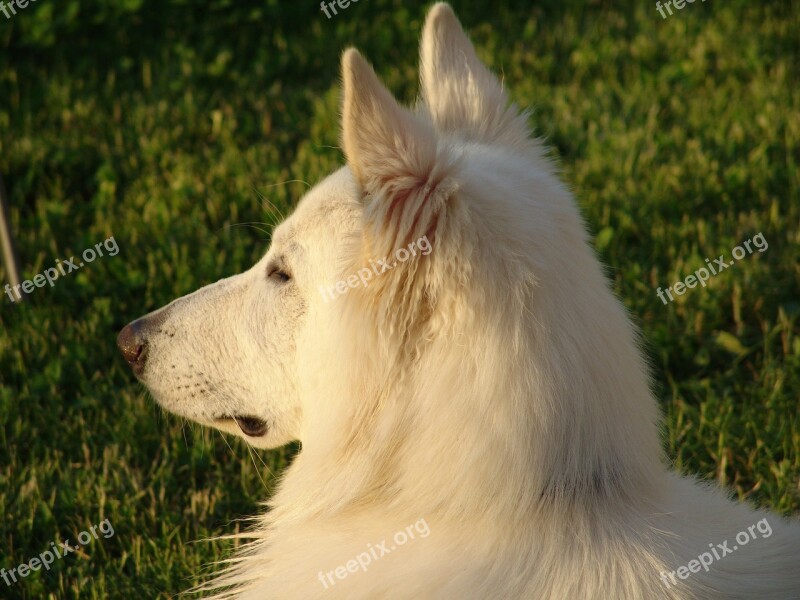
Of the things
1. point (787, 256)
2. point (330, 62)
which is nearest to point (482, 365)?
point (787, 256)

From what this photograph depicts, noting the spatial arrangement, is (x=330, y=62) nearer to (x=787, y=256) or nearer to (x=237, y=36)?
(x=237, y=36)

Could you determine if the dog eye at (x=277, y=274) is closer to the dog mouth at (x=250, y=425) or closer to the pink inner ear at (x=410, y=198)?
the dog mouth at (x=250, y=425)

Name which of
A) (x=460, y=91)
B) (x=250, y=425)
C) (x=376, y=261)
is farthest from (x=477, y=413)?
(x=460, y=91)

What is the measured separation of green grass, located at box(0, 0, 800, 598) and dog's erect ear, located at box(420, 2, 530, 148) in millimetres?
1614

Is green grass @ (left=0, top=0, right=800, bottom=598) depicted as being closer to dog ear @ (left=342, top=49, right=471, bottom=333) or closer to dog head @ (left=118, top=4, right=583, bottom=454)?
dog head @ (left=118, top=4, right=583, bottom=454)

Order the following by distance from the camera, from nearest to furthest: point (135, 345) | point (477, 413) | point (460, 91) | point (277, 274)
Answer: point (477, 413), point (277, 274), point (460, 91), point (135, 345)

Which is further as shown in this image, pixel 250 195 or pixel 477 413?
pixel 250 195

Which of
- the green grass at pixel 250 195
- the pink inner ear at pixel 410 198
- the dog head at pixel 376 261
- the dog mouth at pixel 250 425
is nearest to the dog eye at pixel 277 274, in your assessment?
the dog head at pixel 376 261

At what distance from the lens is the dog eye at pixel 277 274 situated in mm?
→ 2744

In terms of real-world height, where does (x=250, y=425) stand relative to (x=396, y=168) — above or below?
below

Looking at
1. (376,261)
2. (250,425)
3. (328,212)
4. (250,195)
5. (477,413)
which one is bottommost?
(477,413)

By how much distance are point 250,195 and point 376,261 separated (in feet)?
12.0

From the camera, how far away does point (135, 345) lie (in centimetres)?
305

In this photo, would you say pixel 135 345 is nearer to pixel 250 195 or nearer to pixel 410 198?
pixel 410 198
